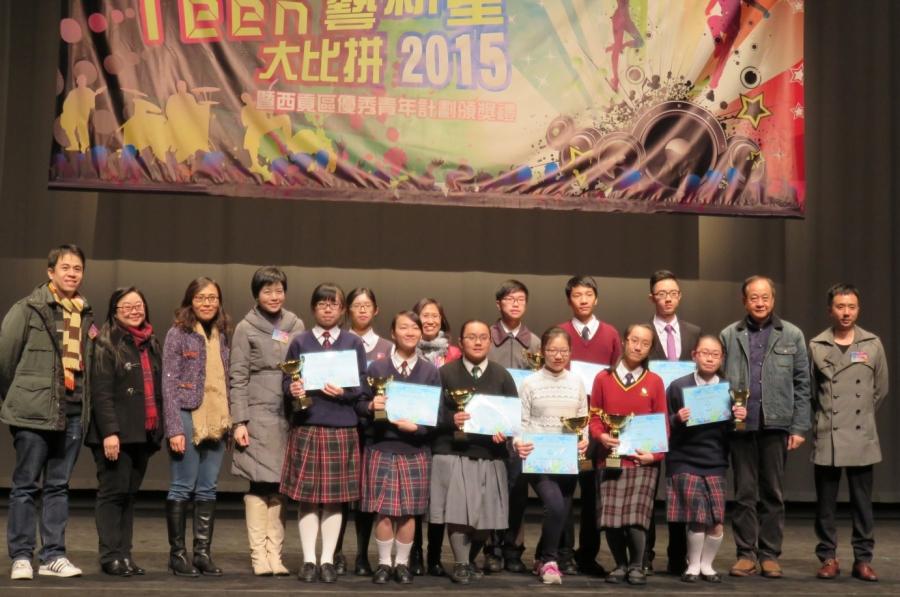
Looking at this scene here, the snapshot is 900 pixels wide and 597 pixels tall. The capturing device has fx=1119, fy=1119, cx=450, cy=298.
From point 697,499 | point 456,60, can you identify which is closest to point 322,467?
point 697,499

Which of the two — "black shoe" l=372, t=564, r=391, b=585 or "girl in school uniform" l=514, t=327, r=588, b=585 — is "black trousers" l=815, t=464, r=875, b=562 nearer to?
"girl in school uniform" l=514, t=327, r=588, b=585

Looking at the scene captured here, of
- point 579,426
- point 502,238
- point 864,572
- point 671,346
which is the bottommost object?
point 864,572

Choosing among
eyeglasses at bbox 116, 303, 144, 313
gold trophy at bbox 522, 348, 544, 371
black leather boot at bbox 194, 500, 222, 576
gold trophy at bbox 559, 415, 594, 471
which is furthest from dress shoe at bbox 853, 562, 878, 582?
eyeglasses at bbox 116, 303, 144, 313

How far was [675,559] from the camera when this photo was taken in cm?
545

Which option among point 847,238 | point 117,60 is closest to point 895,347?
point 847,238

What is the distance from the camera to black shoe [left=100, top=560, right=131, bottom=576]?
5.08 metres

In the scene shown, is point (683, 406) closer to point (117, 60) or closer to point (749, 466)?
point (749, 466)

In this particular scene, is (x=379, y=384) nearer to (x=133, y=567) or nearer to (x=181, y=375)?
Answer: (x=181, y=375)

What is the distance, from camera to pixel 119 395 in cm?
505

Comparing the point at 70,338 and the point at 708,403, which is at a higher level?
the point at 70,338

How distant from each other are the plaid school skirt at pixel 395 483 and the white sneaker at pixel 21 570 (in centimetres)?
149

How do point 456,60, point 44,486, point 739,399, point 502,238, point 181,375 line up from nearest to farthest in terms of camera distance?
point 44,486 → point 181,375 → point 739,399 → point 456,60 → point 502,238

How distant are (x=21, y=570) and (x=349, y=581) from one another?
1446mm

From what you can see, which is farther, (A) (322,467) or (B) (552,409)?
(B) (552,409)
